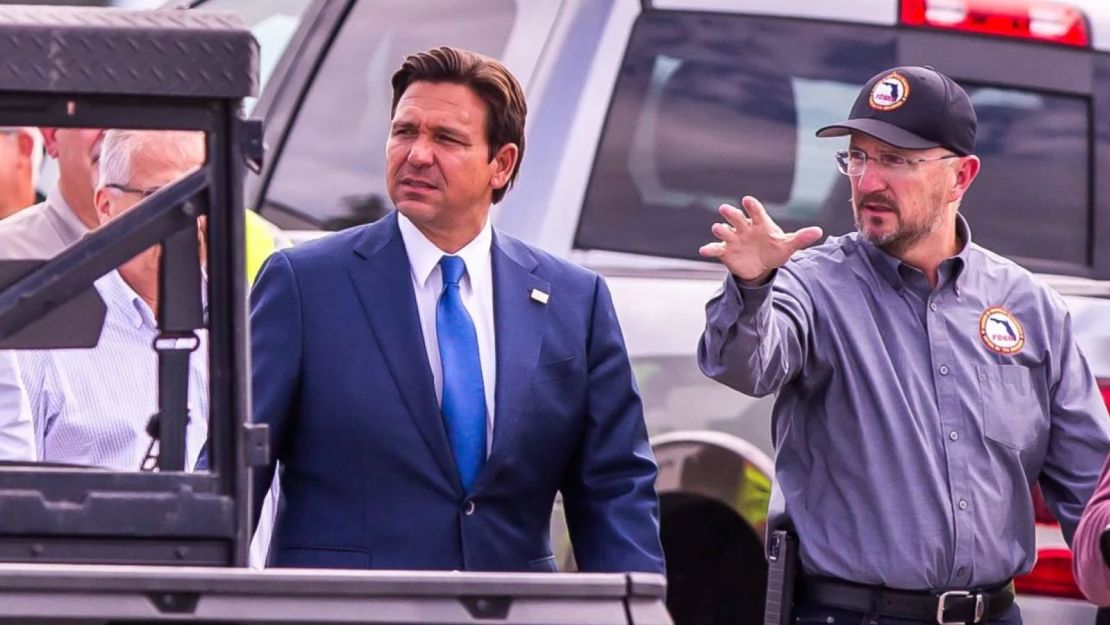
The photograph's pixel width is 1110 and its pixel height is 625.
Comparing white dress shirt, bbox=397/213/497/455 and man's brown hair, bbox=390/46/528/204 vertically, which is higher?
man's brown hair, bbox=390/46/528/204

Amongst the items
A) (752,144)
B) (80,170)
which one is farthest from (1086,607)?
(80,170)

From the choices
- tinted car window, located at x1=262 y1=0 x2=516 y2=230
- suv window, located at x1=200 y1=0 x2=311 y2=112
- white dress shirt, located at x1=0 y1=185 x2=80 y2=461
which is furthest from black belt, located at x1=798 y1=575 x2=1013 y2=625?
suv window, located at x1=200 y1=0 x2=311 y2=112

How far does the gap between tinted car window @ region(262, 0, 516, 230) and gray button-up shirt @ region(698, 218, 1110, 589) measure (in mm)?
1938

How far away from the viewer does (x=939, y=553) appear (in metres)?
4.74

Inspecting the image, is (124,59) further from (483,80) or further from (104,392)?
(483,80)

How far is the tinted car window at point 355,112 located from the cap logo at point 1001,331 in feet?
6.69

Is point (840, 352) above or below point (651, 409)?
above

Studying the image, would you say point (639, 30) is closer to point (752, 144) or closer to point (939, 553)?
point (752, 144)

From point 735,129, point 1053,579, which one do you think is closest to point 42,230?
point 735,129

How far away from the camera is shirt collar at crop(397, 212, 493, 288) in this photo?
15.0 feet

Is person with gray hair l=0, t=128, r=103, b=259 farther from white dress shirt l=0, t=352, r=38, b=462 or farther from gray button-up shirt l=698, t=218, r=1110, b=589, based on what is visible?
gray button-up shirt l=698, t=218, r=1110, b=589

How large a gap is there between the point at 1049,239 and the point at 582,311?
212 centimetres

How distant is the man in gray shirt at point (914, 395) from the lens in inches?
187

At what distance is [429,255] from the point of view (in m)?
4.57
